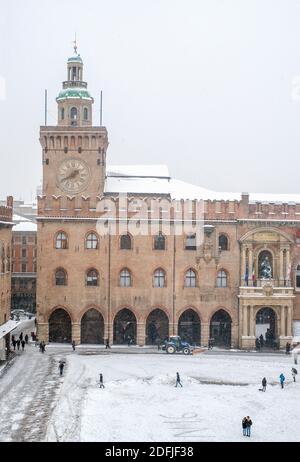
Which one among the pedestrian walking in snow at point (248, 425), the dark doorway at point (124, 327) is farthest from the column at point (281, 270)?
the pedestrian walking in snow at point (248, 425)

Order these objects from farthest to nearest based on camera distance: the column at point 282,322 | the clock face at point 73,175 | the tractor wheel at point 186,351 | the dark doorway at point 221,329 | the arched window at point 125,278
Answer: the clock face at point 73,175 < the dark doorway at point 221,329 < the arched window at point 125,278 < the column at point 282,322 < the tractor wheel at point 186,351

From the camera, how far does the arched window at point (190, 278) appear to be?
180 feet

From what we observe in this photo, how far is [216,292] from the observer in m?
54.7

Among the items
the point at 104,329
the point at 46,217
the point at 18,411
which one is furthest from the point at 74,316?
the point at 18,411

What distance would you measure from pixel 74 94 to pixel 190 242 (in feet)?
54.4

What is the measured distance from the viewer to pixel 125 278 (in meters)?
54.8

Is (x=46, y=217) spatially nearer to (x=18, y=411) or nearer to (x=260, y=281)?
(x=260, y=281)

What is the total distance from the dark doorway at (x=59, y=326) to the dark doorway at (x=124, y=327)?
404cm

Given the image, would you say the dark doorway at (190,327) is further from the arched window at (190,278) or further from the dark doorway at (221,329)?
the arched window at (190,278)

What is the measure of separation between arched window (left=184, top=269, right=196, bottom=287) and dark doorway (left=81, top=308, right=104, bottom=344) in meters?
7.75

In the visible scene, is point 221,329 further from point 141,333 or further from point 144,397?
point 144,397

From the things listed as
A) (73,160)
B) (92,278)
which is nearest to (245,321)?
(92,278)

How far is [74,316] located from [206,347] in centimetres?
1130
